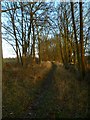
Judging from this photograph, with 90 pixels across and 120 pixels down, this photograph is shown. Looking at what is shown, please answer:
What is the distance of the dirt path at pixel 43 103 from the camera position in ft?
13.8

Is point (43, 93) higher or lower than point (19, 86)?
lower

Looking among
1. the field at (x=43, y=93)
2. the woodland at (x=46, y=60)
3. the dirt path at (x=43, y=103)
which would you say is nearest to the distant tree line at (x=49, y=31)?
the woodland at (x=46, y=60)

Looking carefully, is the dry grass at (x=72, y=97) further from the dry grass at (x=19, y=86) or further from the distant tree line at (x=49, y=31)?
the dry grass at (x=19, y=86)

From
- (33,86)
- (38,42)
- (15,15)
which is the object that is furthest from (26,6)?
(33,86)

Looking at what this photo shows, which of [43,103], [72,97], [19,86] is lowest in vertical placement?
[43,103]

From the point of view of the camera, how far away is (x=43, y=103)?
426cm

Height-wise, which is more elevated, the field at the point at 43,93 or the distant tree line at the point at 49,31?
the distant tree line at the point at 49,31

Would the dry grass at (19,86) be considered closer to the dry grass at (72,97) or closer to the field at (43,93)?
the field at (43,93)

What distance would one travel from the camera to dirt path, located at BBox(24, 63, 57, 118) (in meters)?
4.22

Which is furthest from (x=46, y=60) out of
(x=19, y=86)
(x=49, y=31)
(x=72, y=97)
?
(x=72, y=97)

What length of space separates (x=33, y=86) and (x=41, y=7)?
4.68 ft

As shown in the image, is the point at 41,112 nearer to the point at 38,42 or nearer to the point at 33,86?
the point at 33,86

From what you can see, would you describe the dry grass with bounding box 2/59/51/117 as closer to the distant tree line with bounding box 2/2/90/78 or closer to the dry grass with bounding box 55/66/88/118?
the distant tree line with bounding box 2/2/90/78

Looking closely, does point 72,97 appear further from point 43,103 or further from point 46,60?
point 46,60
